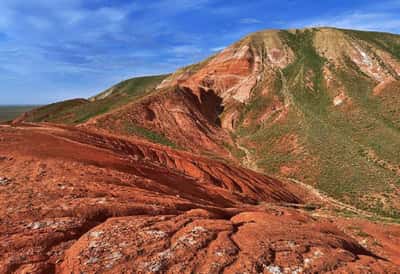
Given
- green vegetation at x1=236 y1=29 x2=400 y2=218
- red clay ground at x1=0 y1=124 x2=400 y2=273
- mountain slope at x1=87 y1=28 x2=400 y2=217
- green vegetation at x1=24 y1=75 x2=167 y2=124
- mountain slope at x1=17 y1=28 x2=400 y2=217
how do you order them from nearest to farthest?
red clay ground at x1=0 y1=124 x2=400 y2=273 → green vegetation at x1=236 y1=29 x2=400 y2=218 → mountain slope at x1=87 y1=28 x2=400 y2=217 → mountain slope at x1=17 y1=28 x2=400 y2=217 → green vegetation at x1=24 y1=75 x2=167 y2=124

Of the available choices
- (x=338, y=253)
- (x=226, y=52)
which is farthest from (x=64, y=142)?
(x=226, y=52)

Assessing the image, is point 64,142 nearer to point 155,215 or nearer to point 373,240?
point 155,215

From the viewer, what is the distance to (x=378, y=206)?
2583cm

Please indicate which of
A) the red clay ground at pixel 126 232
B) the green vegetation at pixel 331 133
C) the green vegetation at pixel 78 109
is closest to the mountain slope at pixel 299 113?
the green vegetation at pixel 331 133

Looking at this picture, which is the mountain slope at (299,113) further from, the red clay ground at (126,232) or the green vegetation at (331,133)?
the red clay ground at (126,232)

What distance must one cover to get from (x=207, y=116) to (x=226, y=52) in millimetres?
25614

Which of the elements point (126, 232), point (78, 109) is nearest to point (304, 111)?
point (78, 109)

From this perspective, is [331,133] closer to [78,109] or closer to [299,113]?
[299,113]

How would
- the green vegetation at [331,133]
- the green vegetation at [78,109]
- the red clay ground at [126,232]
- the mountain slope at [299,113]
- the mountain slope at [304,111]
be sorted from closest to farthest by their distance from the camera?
the red clay ground at [126,232] → the green vegetation at [331,133] → the mountain slope at [304,111] → the mountain slope at [299,113] → the green vegetation at [78,109]

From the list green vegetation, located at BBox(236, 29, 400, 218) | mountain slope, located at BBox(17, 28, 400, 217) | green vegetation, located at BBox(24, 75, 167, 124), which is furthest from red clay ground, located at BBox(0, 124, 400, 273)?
green vegetation, located at BBox(24, 75, 167, 124)

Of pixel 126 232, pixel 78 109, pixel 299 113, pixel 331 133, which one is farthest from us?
pixel 78 109

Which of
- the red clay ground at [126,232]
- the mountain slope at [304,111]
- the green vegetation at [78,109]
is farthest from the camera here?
the green vegetation at [78,109]

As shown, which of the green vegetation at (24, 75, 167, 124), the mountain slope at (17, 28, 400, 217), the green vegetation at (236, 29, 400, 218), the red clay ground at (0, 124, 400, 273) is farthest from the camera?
the green vegetation at (24, 75, 167, 124)

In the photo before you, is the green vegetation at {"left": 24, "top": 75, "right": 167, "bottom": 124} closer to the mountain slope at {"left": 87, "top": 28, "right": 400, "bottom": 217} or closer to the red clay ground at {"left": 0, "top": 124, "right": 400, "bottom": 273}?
the mountain slope at {"left": 87, "top": 28, "right": 400, "bottom": 217}
